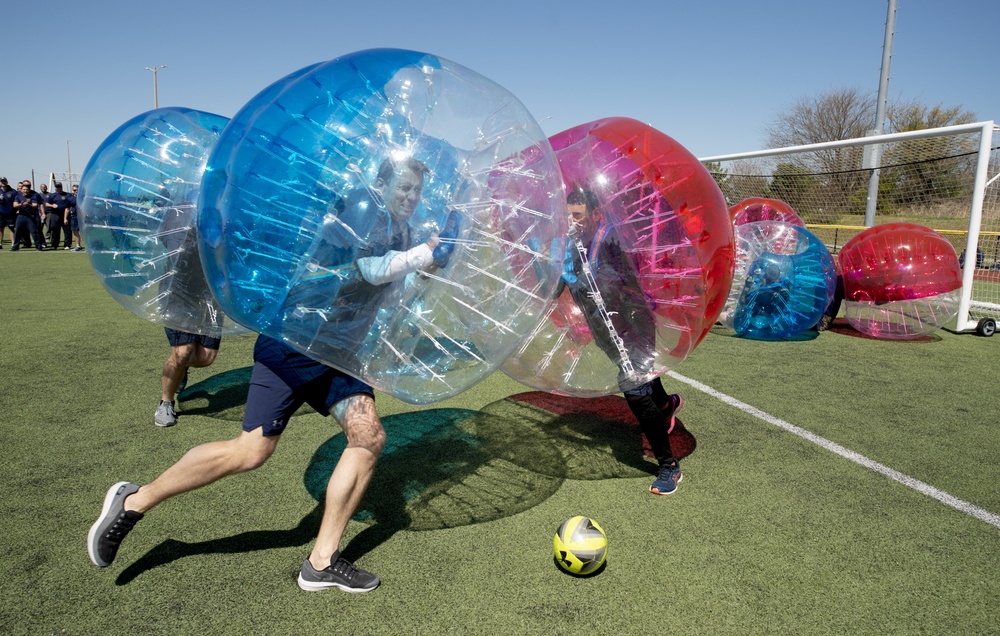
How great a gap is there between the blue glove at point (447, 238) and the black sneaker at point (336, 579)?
1423 millimetres

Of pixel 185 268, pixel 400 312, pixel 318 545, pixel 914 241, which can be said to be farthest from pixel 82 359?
pixel 914 241

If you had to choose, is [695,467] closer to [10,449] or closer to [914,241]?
[10,449]

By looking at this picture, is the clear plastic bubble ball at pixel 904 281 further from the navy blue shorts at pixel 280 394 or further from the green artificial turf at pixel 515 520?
the navy blue shorts at pixel 280 394

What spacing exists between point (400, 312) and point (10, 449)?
3.41 m

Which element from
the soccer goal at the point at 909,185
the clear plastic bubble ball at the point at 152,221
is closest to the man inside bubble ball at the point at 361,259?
the clear plastic bubble ball at the point at 152,221

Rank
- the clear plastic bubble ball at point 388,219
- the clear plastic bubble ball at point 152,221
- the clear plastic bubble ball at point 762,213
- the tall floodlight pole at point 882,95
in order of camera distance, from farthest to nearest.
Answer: the tall floodlight pole at point 882,95 < the clear plastic bubble ball at point 762,213 < the clear plastic bubble ball at point 152,221 < the clear plastic bubble ball at point 388,219

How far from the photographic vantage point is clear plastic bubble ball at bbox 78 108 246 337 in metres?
3.88

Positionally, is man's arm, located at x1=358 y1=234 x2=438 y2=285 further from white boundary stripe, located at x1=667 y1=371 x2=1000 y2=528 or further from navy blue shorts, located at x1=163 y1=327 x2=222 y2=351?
white boundary stripe, located at x1=667 y1=371 x2=1000 y2=528

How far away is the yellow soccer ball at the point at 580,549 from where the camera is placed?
302cm

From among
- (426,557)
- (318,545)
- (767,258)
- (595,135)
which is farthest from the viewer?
(767,258)

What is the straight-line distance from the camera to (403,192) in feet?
8.29

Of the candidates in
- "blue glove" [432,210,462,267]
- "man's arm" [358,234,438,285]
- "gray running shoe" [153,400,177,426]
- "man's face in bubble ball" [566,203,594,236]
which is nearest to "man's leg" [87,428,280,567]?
"man's arm" [358,234,438,285]

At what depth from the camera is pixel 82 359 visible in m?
6.78

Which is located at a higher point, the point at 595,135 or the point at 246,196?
the point at 595,135
